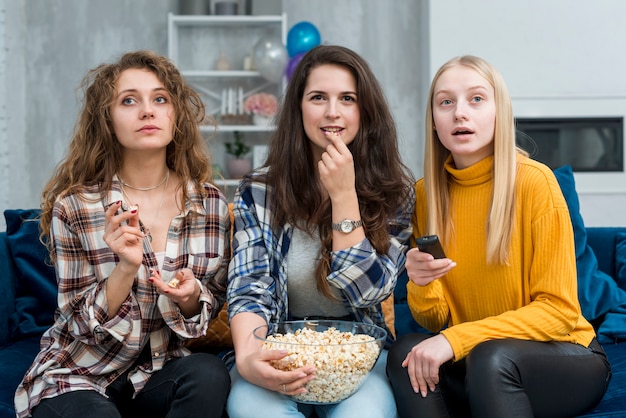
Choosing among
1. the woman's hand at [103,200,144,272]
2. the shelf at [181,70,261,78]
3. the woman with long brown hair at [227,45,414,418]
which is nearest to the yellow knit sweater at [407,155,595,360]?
the woman with long brown hair at [227,45,414,418]

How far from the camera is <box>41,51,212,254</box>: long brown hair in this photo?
1.79 metres

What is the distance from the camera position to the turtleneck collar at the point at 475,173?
5.62 feet

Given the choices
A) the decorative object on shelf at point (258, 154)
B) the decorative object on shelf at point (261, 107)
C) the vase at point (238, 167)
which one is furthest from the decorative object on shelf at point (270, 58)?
the vase at point (238, 167)

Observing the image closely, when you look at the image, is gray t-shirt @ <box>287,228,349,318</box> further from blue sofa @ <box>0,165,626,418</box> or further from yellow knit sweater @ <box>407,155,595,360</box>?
blue sofa @ <box>0,165,626,418</box>

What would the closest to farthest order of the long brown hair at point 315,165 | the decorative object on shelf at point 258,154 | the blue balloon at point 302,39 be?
the long brown hair at point 315,165 < the blue balloon at point 302,39 < the decorative object on shelf at point 258,154

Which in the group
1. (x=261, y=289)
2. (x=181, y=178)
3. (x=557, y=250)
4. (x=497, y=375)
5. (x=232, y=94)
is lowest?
(x=497, y=375)

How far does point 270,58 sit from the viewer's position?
483 centimetres

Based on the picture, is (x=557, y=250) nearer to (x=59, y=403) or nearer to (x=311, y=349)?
(x=311, y=349)

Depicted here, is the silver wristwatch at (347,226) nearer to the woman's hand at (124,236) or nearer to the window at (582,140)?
the woman's hand at (124,236)

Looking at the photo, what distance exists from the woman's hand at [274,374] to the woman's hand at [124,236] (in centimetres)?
34

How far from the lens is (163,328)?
172cm

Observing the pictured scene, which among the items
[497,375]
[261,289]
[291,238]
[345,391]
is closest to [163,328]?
[261,289]

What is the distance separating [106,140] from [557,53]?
11.6 feet

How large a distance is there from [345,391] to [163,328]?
1.62 ft
